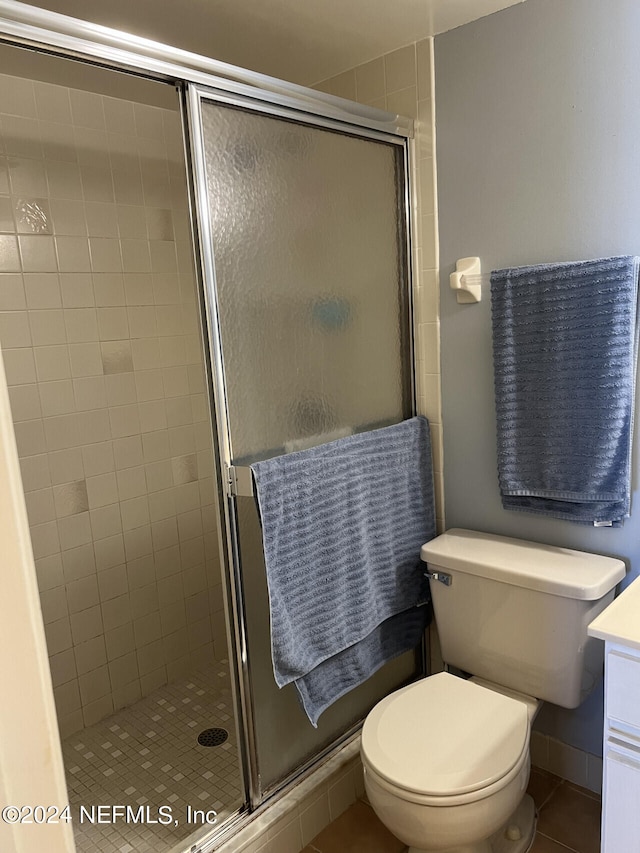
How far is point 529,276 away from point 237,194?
2.64 ft

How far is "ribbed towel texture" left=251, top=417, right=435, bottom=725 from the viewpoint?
1.57 meters

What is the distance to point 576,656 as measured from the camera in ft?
5.38

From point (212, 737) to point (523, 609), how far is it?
3.90ft

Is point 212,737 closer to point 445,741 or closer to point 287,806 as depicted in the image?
point 287,806

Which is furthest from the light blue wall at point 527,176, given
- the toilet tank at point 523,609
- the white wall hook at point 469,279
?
the toilet tank at point 523,609

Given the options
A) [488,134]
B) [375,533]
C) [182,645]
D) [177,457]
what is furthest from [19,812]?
[182,645]

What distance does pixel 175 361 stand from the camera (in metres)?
2.44

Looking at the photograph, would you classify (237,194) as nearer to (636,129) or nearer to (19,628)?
(636,129)

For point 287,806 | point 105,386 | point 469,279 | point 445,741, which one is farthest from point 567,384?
point 105,386

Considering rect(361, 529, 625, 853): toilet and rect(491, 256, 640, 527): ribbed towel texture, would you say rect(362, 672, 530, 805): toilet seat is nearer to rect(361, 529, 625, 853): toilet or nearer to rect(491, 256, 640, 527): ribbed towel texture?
rect(361, 529, 625, 853): toilet

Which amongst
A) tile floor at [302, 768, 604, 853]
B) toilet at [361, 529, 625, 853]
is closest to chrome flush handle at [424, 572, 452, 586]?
toilet at [361, 529, 625, 853]

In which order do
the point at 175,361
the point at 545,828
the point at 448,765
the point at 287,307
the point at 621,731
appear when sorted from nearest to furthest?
1. the point at 621,731
2. the point at 448,765
3. the point at 287,307
4. the point at 545,828
5. the point at 175,361

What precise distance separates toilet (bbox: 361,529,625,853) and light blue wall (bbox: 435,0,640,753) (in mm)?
173

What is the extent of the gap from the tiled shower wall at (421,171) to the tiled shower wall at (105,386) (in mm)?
763
